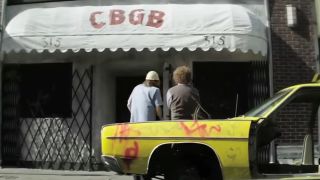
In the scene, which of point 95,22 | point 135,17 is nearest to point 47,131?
point 95,22

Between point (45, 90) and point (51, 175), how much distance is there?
2212 millimetres

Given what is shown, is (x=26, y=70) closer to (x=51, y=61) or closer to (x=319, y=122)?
(x=51, y=61)

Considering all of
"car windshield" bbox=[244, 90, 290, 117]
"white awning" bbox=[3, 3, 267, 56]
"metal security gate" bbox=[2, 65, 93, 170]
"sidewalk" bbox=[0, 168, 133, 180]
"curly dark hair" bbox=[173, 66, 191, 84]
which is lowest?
"sidewalk" bbox=[0, 168, 133, 180]

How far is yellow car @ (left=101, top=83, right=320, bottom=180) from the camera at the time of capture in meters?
5.43

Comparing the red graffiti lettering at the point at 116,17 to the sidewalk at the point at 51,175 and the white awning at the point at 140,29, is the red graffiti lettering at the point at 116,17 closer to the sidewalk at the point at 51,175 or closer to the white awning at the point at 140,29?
the white awning at the point at 140,29

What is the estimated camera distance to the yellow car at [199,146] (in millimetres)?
5430

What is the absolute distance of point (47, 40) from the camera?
32.1ft

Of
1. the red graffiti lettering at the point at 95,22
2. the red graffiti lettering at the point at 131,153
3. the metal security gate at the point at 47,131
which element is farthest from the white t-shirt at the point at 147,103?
the metal security gate at the point at 47,131

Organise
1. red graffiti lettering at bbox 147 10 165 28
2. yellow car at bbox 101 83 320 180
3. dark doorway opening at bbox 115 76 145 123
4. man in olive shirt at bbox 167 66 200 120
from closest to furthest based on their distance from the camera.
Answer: yellow car at bbox 101 83 320 180 → man in olive shirt at bbox 167 66 200 120 → red graffiti lettering at bbox 147 10 165 28 → dark doorway opening at bbox 115 76 145 123

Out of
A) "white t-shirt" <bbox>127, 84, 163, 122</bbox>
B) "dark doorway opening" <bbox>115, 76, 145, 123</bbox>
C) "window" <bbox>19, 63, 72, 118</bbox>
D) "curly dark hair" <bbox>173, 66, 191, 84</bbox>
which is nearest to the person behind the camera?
"curly dark hair" <bbox>173, 66, 191, 84</bbox>

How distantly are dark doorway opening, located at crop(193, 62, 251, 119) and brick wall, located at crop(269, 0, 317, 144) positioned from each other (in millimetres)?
698

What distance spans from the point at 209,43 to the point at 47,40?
320 centimetres

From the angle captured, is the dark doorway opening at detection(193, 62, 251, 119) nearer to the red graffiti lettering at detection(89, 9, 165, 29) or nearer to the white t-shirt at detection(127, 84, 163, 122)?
the red graffiti lettering at detection(89, 9, 165, 29)

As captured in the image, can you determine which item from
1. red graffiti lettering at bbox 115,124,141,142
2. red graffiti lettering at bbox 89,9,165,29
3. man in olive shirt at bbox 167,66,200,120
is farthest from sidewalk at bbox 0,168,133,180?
red graffiti lettering at bbox 115,124,141,142
